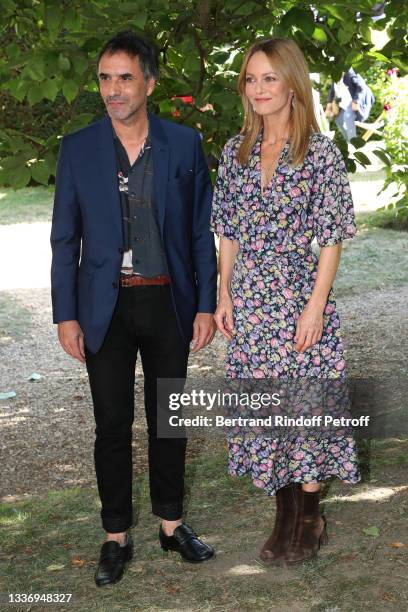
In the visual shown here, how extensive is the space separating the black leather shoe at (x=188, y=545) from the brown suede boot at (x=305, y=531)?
366 millimetres

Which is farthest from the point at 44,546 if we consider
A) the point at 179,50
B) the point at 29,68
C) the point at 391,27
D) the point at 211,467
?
the point at 391,27

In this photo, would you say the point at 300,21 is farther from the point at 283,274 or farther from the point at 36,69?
the point at 283,274

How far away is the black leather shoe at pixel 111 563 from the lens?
Result: 4371 millimetres

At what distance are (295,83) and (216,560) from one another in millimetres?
2102

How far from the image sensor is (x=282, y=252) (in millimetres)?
4121

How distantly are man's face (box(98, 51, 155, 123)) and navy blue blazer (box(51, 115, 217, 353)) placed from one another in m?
0.18

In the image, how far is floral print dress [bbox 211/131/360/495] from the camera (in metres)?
4.05

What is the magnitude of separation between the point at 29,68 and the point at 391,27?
210 cm

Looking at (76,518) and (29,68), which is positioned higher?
(29,68)

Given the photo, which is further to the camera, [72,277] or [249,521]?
[249,521]

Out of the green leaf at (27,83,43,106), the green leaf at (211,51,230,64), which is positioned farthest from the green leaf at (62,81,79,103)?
the green leaf at (211,51,230,64)

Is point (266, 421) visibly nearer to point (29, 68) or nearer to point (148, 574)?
point (148, 574)

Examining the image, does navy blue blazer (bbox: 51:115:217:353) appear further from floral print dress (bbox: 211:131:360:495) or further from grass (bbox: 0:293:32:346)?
→ grass (bbox: 0:293:32:346)

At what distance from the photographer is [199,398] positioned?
7.88 meters
